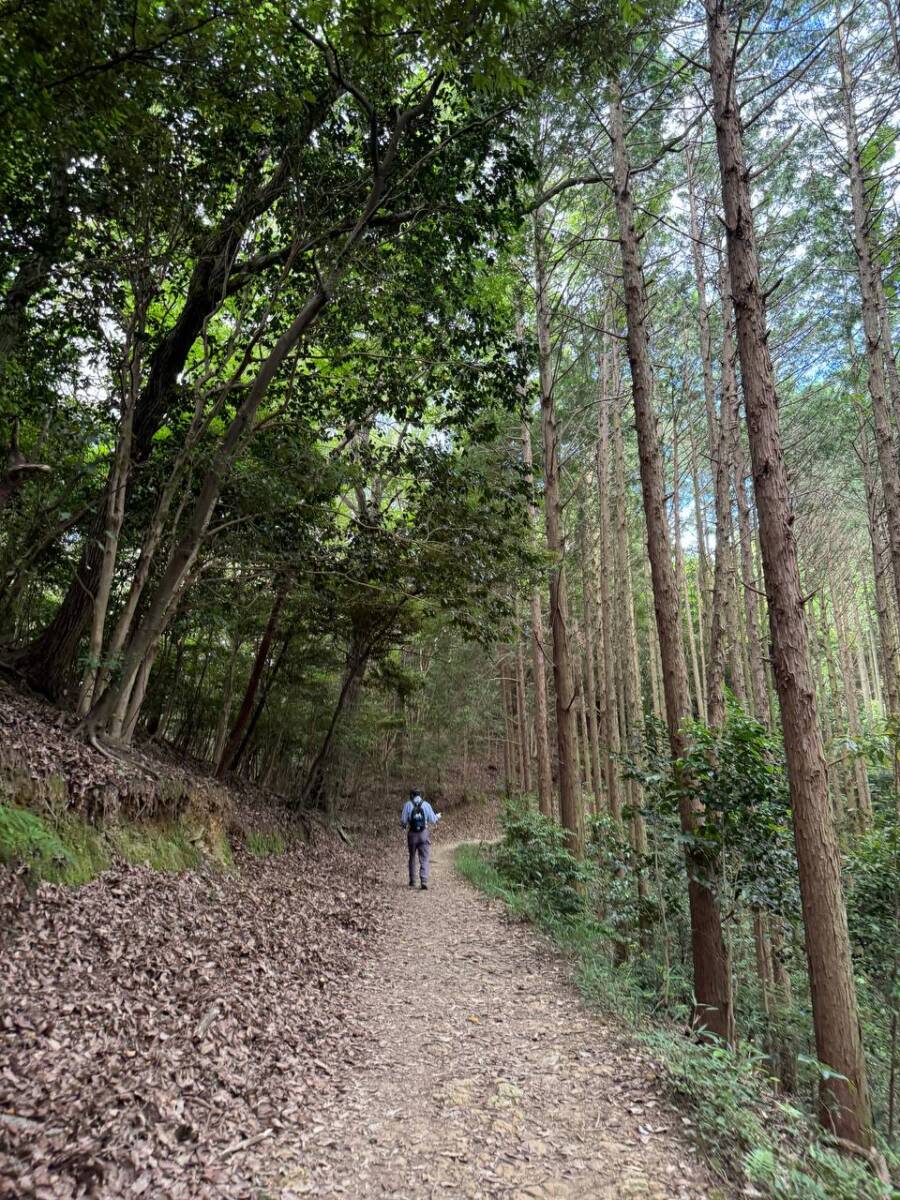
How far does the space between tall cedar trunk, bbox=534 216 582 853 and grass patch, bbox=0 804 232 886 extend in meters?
5.39

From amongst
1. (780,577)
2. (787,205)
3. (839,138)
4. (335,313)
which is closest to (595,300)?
(787,205)

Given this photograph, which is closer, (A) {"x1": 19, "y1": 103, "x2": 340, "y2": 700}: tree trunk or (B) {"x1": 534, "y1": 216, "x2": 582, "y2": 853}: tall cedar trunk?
(A) {"x1": 19, "y1": 103, "x2": 340, "y2": 700}: tree trunk

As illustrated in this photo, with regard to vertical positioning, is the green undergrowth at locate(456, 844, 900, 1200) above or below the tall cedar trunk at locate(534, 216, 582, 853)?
below

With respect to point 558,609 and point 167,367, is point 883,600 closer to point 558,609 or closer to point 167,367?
point 558,609

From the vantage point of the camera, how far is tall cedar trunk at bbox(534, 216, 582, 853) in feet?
30.8

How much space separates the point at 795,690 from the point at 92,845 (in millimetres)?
5886

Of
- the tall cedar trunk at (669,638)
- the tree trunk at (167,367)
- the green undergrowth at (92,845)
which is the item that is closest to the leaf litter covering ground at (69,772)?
the green undergrowth at (92,845)

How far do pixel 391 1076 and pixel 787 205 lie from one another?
14.3m

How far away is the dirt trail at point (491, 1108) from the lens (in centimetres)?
260

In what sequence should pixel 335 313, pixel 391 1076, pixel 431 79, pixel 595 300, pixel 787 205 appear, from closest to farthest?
pixel 391 1076 → pixel 431 79 → pixel 335 313 → pixel 787 205 → pixel 595 300

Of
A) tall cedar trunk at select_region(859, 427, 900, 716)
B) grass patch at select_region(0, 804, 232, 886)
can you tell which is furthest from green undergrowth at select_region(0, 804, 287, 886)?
tall cedar trunk at select_region(859, 427, 900, 716)

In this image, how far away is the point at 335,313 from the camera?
766 centimetres

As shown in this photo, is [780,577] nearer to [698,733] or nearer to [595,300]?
[698,733]

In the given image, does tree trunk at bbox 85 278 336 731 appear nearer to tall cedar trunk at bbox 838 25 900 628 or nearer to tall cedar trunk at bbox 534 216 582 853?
tall cedar trunk at bbox 534 216 582 853
